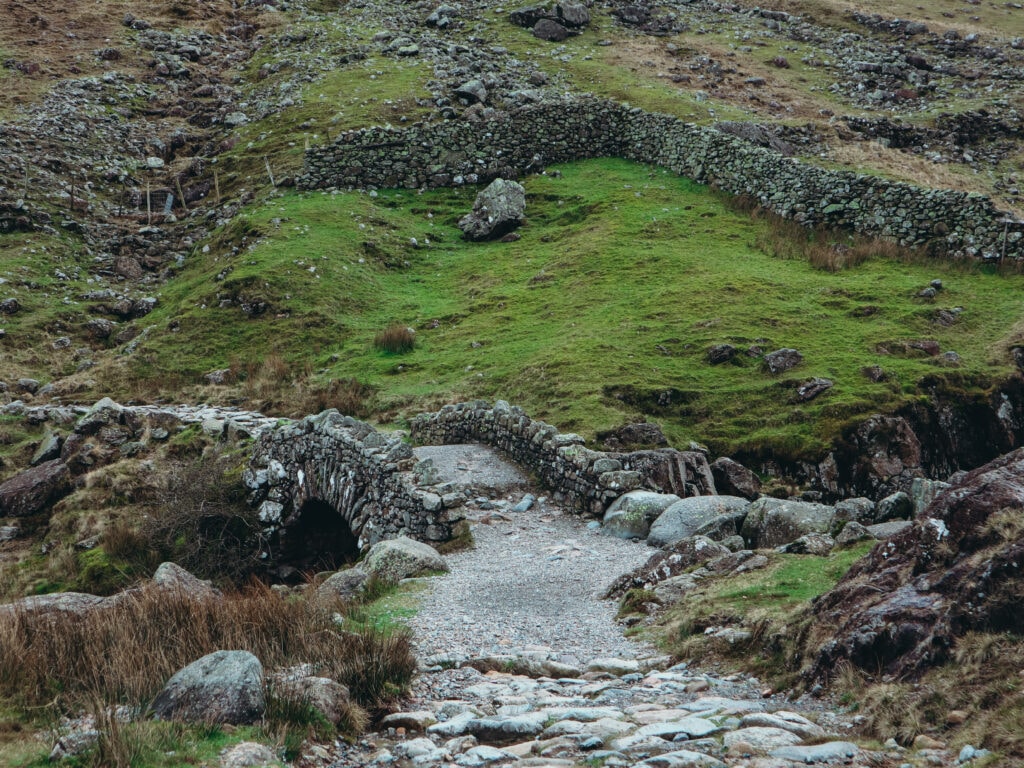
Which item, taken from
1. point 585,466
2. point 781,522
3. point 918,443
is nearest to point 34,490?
point 585,466

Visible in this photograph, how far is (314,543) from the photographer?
67.4ft

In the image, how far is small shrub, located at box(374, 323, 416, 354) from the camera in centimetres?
2759

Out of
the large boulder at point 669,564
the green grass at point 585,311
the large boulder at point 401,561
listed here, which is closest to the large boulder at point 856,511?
the large boulder at point 669,564

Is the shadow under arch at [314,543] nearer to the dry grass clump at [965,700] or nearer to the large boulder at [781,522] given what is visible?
the large boulder at [781,522]

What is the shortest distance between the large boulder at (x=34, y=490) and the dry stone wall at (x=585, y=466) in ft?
35.5

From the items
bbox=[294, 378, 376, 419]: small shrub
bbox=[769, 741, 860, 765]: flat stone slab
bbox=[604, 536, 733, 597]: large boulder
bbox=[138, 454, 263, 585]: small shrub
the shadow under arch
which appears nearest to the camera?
bbox=[769, 741, 860, 765]: flat stone slab

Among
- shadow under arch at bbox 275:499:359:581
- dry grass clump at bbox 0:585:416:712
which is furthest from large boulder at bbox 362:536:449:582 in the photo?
shadow under arch at bbox 275:499:359:581

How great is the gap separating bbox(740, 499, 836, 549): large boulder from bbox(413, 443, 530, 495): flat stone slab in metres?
6.23

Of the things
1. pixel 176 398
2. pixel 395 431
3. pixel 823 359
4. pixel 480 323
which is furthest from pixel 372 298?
pixel 823 359

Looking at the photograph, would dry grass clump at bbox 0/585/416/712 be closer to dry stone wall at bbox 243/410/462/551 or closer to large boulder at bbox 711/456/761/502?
dry stone wall at bbox 243/410/462/551

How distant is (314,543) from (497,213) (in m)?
19.7

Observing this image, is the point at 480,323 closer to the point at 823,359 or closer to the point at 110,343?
the point at 823,359

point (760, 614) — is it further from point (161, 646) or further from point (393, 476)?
point (393, 476)

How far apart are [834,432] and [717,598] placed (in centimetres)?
1079
